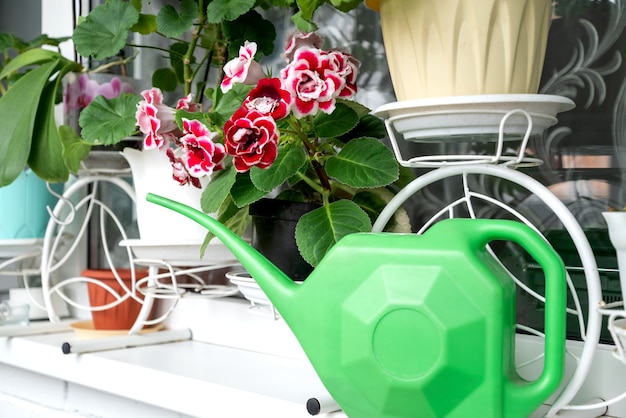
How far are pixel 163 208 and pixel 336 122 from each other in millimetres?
347

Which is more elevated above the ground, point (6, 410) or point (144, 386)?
point (144, 386)

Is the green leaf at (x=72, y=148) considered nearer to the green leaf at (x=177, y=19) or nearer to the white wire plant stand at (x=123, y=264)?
the white wire plant stand at (x=123, y=264)

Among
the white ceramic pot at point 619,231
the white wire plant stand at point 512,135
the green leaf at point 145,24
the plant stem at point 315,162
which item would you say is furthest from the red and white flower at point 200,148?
the white ceramic pot at point 619,231

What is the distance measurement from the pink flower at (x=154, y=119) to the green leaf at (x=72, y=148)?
0.22 m

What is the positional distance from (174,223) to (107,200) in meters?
0.57

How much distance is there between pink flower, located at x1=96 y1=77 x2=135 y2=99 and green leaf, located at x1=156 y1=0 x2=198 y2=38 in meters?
0.21

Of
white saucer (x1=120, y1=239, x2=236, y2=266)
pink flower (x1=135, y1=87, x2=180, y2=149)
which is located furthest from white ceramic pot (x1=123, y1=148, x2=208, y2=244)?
pink flower (x1=135, y1=87, x2=180, y2=149)

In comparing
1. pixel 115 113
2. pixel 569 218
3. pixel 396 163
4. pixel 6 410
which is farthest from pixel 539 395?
pixel 6 410

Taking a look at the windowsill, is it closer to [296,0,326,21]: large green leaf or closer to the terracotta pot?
the terracotta pot

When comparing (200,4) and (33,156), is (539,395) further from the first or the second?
(33,156)

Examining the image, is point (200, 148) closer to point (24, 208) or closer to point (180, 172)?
point (180, 172)

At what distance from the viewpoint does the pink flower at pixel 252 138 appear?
2.67 feet

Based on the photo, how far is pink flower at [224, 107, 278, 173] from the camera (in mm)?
814

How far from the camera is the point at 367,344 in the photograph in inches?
28.0
